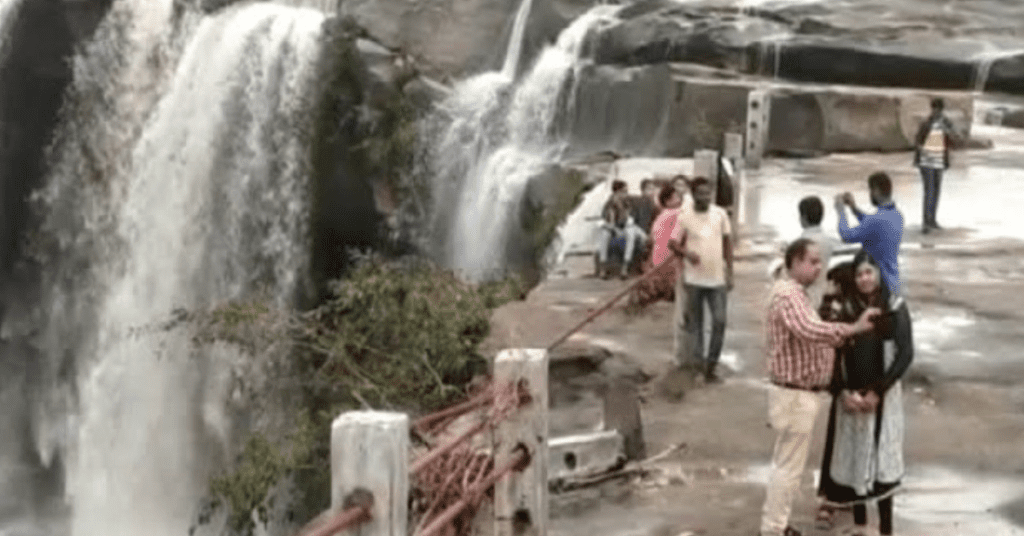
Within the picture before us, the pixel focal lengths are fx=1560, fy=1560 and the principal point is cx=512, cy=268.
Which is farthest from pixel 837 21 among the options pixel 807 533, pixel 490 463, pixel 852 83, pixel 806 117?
pixel 490 463

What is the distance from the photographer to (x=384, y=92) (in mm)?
24797

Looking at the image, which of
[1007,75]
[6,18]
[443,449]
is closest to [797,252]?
[443,449]

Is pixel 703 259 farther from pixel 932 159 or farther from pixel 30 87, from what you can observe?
pixel 30 87

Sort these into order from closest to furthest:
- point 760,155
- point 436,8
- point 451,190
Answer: point 760,155
point 451,190
point 436,8

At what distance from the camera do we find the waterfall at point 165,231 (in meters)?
26.1

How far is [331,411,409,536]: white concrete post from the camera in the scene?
14.8 feet

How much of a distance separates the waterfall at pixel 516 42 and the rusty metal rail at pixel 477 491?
59.2ft

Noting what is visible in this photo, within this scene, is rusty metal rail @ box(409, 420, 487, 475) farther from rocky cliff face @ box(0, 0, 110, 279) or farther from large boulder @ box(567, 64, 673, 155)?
rocky cliff face @ box(0, 0, 110, 279)

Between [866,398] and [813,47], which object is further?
[813,47]

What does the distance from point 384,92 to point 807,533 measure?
698 inches

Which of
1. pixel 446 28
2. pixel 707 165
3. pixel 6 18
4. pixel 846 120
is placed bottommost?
pixel 707 165

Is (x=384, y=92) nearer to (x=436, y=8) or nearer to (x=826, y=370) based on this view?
(x=436, y=8)

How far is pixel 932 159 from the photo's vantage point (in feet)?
52.2

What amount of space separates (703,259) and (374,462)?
619cm
